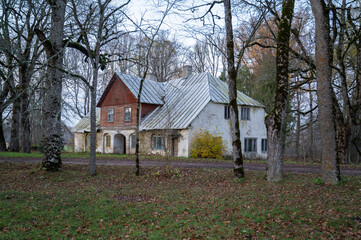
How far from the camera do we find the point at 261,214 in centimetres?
728

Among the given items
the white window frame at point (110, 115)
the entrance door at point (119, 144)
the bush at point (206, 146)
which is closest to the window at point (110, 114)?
the white window frame at point (110, 115)

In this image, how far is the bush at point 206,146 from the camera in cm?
2453

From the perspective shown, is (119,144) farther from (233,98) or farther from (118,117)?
(233,98)

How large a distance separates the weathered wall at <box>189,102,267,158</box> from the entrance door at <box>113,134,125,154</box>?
415 inches

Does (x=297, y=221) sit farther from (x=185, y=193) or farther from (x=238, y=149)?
(x=238, y=149)

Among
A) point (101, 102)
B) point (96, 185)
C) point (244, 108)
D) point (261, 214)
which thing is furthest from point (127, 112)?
point (261, 214)

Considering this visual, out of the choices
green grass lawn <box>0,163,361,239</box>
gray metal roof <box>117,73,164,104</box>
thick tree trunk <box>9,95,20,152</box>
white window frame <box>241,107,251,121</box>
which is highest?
gray metal roof <box>117,73,164,104</box>

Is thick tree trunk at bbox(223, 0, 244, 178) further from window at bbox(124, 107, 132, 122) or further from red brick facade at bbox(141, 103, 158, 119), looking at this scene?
window at bbox(124, 107, 132, 122)

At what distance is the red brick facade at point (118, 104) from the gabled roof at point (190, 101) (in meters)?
1.77

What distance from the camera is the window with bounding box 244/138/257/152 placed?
28953 millimetres

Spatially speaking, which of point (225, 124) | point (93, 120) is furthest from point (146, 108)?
point (93, 120)

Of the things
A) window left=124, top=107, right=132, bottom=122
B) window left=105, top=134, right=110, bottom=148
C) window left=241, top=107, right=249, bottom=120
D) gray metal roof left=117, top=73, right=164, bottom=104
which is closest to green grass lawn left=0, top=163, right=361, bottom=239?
window left=241, top=107, right=249, bottom=120

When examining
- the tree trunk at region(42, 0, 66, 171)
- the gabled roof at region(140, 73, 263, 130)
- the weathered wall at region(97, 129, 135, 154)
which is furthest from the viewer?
the weathered wall at region(97, 129, 135, 154)

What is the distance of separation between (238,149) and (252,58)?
72.7 feet
